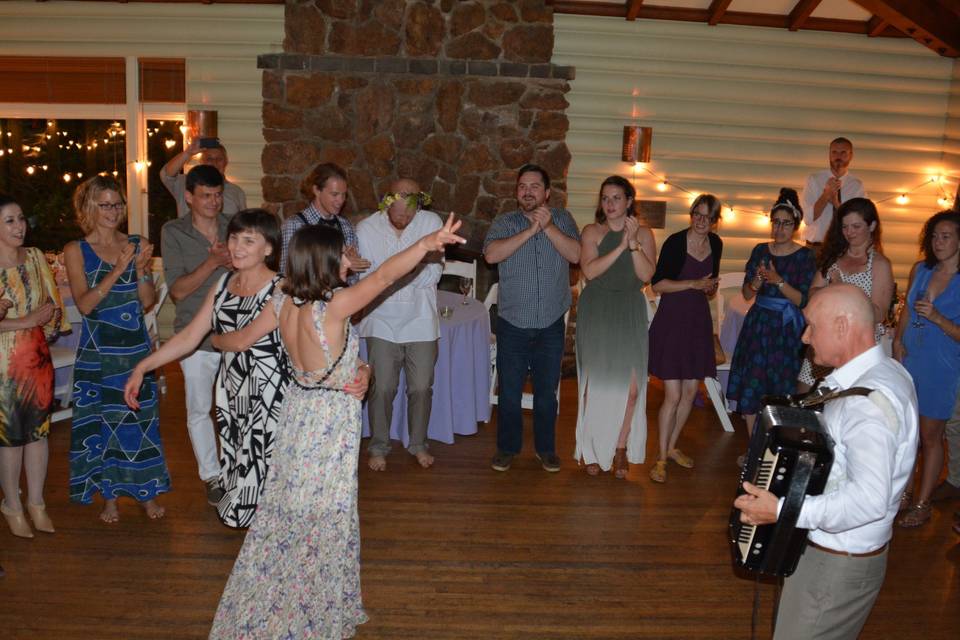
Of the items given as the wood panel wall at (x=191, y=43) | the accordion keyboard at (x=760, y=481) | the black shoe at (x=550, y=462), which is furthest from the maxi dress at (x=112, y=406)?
the wood panel wall at (x=191, y=43)

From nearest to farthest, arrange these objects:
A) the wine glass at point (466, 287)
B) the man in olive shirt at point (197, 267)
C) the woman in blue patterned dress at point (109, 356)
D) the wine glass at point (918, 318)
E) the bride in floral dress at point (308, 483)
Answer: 1. the bride in floral dress at point (308, 483)
2. the woman in blue patterned dress at point (109, 356)
3. the man in olive shirt at point (197, 267)
4. the wine glass at point (918, 318)
5. the wine glass at point (466, 287)

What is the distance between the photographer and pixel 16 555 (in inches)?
154

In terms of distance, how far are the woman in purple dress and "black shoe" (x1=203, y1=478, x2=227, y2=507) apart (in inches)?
99.5

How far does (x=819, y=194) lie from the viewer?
24.8 feet

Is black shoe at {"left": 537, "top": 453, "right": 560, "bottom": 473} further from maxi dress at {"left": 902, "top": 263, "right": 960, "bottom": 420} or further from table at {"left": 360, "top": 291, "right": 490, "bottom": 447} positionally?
maxi dress at {"left": 902, "top": 263, "right": 960, "bottom": 420}

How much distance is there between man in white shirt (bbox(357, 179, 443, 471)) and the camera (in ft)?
16.0

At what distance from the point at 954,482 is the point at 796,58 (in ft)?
15.0

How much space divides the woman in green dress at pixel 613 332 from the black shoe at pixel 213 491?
2.11 metres

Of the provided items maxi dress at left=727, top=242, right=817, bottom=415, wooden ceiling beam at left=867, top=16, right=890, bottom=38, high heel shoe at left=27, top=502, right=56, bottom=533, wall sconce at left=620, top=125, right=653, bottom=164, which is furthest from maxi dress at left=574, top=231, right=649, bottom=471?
wooden ceiling beam at left=867, top=16, right=890, bottom=38

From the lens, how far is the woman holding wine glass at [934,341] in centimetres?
450

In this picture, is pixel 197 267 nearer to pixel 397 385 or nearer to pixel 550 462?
pixel 397 385

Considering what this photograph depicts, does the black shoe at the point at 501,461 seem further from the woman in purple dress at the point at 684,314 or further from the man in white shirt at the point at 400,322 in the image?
the woman in purple dress at the point at 684,314

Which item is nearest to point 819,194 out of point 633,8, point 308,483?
point 633,8

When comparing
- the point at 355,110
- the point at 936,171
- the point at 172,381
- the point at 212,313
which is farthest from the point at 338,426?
the point at 936,171
